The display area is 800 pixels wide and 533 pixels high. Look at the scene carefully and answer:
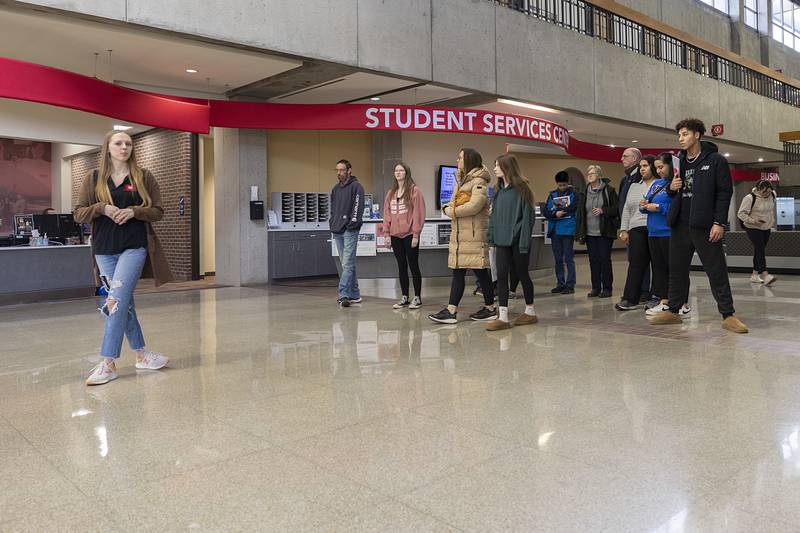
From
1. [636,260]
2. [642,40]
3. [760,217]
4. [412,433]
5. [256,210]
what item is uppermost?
[642,40]

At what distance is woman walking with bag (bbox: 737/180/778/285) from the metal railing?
14.2ft

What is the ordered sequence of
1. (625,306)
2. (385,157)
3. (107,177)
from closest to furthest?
(107,177), (625,306), (385,157)

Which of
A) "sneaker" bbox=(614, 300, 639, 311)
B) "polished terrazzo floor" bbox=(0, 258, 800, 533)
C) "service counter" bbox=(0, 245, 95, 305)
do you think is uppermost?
"service counter" bbox=(0, 245, 95, 305)

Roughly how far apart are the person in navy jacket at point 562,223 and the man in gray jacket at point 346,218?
8.15ft

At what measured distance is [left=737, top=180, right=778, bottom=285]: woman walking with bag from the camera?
29.9 feet

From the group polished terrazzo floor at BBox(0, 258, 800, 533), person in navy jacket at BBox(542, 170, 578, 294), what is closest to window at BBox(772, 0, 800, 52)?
person in navy jacket at BBox(542, 170, 578, 294)

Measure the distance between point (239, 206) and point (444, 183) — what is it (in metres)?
3.96

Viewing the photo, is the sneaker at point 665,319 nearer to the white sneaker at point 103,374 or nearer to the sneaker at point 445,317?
the sneaker at point 445,317

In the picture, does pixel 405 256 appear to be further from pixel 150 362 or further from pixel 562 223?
pixel 150 362

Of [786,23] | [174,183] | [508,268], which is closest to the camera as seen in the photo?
[508,268]

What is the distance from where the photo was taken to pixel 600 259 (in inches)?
298

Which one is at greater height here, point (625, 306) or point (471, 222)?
point (471, 222)

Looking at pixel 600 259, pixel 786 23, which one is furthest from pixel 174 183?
pixel 786 23

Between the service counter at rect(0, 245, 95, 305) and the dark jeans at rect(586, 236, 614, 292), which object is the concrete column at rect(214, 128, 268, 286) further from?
the dark jeans at rect(586, 236, 614, 292)
